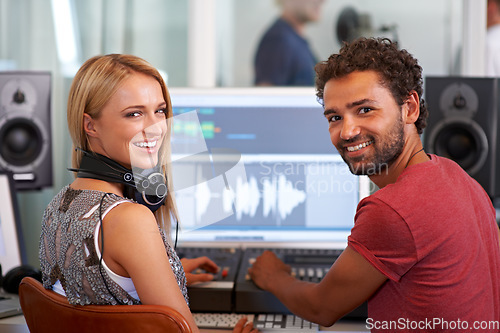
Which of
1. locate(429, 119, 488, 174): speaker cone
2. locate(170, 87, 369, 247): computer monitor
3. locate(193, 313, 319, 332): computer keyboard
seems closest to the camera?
locate(193, 313, 319, 332): computer keyboard

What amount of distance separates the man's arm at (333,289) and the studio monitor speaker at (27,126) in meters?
1.02

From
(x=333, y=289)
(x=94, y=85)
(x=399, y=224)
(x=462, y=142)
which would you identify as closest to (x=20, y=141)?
(x=94, y=85)

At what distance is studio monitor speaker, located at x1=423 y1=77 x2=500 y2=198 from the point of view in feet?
5.50

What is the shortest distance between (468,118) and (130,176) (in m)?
1.19

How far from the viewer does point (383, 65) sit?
3.61ft

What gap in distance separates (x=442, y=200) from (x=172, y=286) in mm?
562

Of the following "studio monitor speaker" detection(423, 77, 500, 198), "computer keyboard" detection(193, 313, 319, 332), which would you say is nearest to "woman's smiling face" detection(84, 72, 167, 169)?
"computer keyboard" detection(193, 313, 319, 332)

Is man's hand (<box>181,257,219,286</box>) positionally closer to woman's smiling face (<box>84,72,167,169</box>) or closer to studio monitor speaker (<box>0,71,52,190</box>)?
woman's smiling face (<box>84,72,167,169</box>)

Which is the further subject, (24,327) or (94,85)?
(24,327)

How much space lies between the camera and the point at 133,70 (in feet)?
3.51

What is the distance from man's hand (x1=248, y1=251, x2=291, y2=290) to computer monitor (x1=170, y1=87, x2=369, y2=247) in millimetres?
250

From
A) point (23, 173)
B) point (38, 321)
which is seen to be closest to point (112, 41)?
point (23, 173)

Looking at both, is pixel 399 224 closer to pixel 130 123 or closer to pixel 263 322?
pixel 263 322

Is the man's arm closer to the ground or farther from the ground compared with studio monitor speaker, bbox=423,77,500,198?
Answer: closer to the ground
